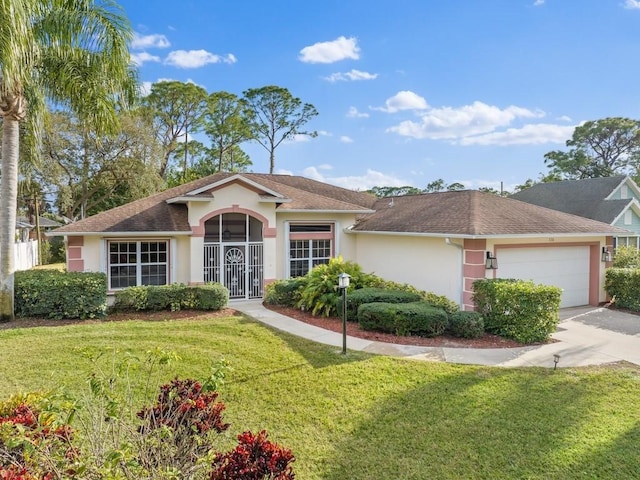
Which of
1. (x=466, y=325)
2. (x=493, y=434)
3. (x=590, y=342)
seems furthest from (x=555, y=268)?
(x=493, y=434)

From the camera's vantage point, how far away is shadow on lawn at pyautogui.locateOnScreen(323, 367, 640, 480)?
4.82m

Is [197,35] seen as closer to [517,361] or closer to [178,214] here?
[178,214]

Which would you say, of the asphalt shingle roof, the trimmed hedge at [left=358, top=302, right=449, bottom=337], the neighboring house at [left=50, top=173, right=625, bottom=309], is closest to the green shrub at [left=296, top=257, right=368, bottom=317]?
the trimmed hedge at [left=358, top=302, right=449, bottom=337]

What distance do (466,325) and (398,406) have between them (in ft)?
15.7

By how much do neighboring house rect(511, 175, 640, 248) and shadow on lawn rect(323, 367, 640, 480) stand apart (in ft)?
64.7

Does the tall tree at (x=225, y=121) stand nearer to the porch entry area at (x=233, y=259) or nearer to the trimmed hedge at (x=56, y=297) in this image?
the porch entry area at (x=233, y=259)

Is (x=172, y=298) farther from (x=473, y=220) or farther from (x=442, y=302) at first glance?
(x=473, y=220)

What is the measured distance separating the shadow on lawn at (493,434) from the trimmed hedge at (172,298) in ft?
25.3

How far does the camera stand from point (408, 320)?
10422mm

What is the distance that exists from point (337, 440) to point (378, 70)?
17.4m

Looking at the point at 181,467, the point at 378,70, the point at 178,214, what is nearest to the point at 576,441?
the point at 181,467

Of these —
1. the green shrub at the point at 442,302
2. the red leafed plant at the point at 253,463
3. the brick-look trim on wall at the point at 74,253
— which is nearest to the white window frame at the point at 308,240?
the green shrub at the point at 442,302

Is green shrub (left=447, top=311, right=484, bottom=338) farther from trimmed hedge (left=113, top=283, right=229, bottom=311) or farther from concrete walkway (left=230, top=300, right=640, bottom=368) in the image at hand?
trimmed hedge (left=113, top=283, right=229, bottom=311)

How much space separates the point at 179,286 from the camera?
42.6ft
